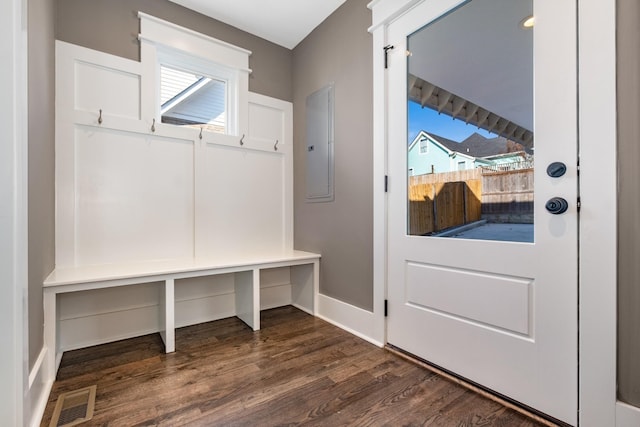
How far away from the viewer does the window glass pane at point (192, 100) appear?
96.2 inches

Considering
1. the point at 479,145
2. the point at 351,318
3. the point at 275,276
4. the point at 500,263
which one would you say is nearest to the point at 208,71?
the point at 275,276

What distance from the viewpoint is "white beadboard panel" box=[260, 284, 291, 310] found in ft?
9.20

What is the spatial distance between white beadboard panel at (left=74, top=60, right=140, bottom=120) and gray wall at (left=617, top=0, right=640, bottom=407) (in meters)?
2.69

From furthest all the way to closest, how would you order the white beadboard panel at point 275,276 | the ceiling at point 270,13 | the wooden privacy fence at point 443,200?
1. the white beadboard panel at point 275,276
2. the ceiling at point 270,13
3. the wooden privacy fence at point 443,200

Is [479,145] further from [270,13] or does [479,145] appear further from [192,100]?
[192,100]

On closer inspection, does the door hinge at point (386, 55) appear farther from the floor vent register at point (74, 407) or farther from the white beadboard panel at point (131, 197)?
the floor vent register at point (74, 407)

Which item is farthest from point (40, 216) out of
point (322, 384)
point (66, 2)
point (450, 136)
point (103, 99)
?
point (450, 136)

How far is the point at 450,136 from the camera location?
1.72m

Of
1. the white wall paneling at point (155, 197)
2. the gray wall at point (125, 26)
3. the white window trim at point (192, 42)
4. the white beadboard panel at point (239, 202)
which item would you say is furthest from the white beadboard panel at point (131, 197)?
the white window trim at point (192, 42)

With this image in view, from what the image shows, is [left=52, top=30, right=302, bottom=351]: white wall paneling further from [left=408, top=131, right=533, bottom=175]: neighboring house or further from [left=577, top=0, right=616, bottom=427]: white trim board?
[left=577, top=0, right=616, bottom=427]: white trim board

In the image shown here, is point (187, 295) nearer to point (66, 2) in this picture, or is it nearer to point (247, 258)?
point (247, 258)

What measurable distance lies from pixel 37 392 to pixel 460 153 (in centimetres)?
235

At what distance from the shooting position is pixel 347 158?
7.68 feet

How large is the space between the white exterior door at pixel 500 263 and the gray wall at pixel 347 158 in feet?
0.75
